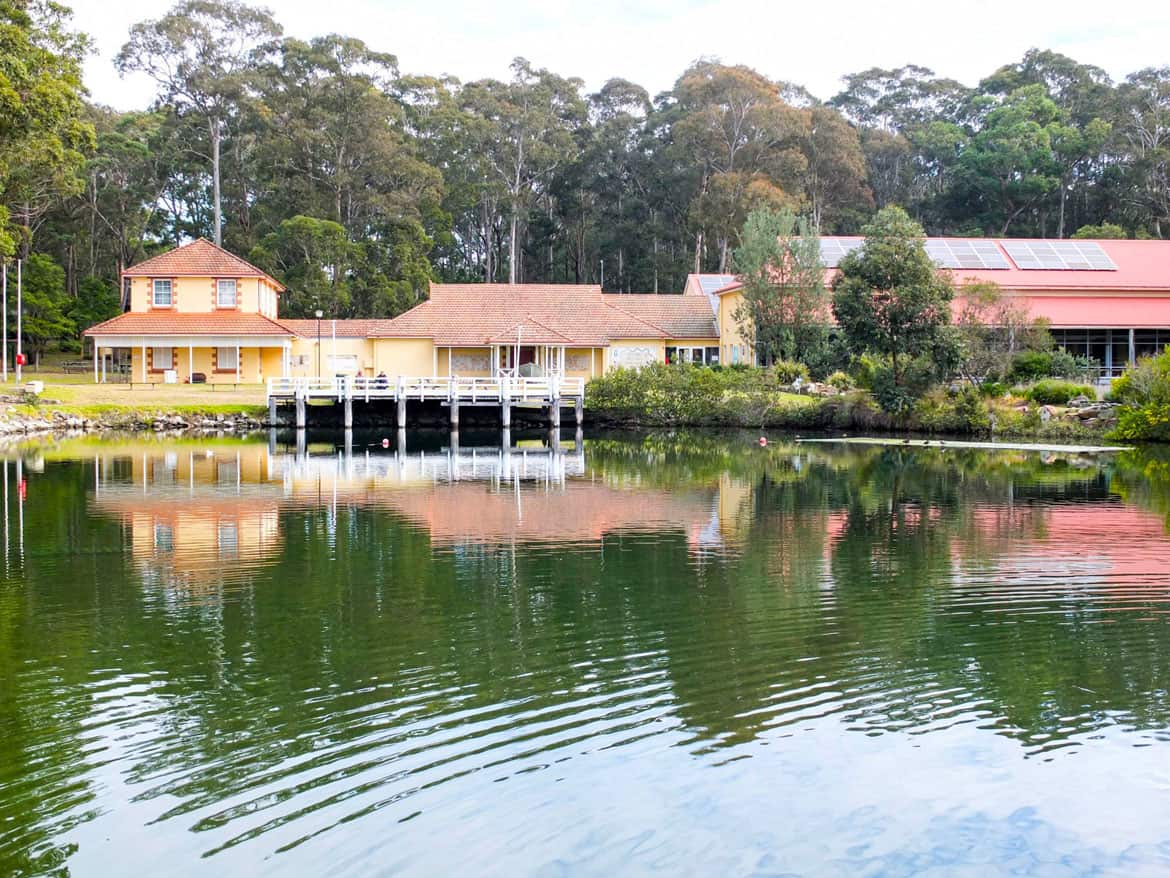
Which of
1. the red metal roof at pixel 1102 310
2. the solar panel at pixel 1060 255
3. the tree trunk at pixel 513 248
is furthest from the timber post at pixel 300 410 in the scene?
the solar panel at pixel 1060 255

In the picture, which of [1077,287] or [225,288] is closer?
[1077,287]

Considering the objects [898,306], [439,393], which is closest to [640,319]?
[439,393]

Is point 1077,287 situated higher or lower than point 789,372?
higher

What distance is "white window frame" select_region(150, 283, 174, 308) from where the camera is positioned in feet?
167

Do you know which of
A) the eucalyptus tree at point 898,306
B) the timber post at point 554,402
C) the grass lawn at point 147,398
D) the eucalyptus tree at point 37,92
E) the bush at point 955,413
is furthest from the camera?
the timber post at point 554,402

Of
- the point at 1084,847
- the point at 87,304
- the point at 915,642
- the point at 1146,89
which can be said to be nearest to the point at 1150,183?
the point at 1146,89

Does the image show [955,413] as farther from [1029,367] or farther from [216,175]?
[216,175]

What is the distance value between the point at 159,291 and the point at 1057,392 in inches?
1433

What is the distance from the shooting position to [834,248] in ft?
165

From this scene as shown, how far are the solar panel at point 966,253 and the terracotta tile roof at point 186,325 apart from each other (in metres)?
27.1

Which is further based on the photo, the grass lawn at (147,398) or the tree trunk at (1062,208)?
the tree trunk at (1062,208)

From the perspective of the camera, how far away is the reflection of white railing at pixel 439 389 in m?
42.7

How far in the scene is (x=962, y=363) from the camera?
39250 millimetres

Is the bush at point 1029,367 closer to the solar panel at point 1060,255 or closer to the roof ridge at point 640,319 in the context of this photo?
the solar panel at point 1060,255
